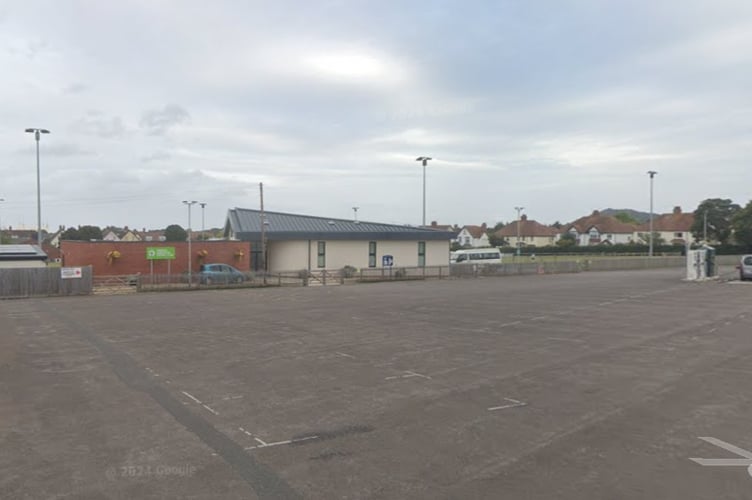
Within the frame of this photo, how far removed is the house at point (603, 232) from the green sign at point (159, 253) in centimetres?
11485

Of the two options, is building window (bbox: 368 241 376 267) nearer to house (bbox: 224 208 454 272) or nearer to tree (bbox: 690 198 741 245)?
house (bbox: 224 208 454 272)

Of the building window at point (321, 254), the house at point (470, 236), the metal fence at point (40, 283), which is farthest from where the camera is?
the house at point (470, 236)

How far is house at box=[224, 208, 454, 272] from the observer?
1884 inches

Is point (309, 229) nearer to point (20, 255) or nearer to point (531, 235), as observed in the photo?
point (20, 255)

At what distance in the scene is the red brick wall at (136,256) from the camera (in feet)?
130

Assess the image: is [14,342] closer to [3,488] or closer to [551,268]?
[3,488]

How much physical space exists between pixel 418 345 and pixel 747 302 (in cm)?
1782

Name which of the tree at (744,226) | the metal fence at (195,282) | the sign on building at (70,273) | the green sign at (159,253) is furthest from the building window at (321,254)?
the tree at (744,226)

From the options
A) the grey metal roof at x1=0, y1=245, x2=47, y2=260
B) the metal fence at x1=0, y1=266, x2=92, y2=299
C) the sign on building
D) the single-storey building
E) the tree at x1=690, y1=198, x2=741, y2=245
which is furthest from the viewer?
the tree at x1=690, y1=198, x2=741, y2=245

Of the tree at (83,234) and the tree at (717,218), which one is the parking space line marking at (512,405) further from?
the tree at (83,234)

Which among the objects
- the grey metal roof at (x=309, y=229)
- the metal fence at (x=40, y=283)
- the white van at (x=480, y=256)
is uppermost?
the grey metal roof at (x=309, y=229)

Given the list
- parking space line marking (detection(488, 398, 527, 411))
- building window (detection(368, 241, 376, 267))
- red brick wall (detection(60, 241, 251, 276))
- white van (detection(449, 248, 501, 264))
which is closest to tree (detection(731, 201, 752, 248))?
white van (detection(449, 248, 501, 264))

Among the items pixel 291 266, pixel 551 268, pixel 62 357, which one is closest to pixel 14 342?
pixel 62 357

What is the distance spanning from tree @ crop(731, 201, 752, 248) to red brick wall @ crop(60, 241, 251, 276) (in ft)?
239
